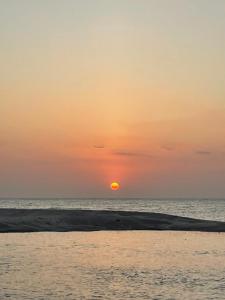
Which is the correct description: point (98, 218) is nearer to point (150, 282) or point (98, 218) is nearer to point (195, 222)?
point (195, 222)

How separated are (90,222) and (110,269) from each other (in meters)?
35.0

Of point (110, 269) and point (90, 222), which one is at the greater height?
point (90, 222)

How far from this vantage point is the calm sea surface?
2239cm

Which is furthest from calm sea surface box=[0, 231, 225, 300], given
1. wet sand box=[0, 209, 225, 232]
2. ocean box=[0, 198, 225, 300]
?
wet sand box=[0, 209, 225, 232]

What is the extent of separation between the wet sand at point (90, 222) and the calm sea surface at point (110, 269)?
11755mm

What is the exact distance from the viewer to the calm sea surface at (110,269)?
2239cm

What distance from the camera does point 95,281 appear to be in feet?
82.7

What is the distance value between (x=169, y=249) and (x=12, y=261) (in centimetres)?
1310

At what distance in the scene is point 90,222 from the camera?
6391 cm

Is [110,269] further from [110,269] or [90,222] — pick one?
[90,222]

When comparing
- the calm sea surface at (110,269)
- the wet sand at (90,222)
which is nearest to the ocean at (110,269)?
the calm sea surface at (110,269)

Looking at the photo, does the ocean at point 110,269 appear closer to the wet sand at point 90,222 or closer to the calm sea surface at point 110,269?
the calm sea surface at point 110,269

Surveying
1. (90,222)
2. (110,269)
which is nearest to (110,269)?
(110,269)

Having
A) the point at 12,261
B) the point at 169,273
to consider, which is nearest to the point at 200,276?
the point at 169,273
